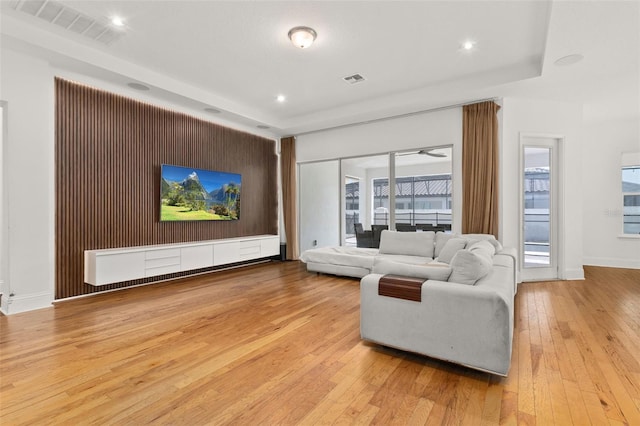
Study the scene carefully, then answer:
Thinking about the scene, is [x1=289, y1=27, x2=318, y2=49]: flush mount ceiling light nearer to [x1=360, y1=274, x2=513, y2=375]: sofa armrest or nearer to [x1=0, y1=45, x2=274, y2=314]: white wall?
[x1=360, y1=274, x2=513, y2=375]: sofa armrest

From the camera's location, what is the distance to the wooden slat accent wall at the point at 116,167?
13.0 feet

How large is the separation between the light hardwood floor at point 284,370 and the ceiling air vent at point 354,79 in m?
3.20

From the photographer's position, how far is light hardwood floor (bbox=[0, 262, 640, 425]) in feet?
5.75

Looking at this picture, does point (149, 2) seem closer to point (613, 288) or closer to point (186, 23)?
point (186, 23)

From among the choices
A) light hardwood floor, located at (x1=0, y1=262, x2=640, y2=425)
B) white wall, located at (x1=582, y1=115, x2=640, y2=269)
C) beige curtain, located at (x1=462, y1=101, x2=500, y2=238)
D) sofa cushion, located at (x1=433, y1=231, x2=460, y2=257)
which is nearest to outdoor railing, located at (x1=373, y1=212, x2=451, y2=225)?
beige curtain, located at (x1=462, y1=101, x2=500, y2=238)

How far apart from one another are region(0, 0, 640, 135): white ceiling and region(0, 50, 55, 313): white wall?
0.33 metres

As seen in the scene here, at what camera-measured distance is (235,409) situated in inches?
70.3

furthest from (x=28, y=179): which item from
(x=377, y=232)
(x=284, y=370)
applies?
(x=377, y=232)

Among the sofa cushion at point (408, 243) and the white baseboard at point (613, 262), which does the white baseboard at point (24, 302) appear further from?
the white baseboard at point (613, 262)

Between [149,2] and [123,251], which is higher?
[149,2]

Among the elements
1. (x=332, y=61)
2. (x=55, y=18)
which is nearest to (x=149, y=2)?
(x=55, y=18)

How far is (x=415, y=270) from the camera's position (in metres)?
2.54

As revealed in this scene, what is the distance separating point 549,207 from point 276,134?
545 centimetres

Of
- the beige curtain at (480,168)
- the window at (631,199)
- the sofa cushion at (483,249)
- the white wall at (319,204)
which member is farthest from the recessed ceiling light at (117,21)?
the window at (631,199)
